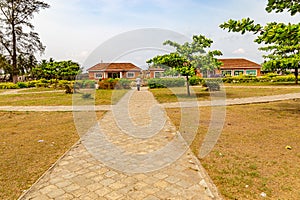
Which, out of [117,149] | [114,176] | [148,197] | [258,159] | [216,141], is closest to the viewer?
[148,197]

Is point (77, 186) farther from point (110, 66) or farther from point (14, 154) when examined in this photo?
point (110, 66)

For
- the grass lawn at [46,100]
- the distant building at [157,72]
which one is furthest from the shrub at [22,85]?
the distant building at [157,72]

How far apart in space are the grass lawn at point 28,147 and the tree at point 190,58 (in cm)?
809

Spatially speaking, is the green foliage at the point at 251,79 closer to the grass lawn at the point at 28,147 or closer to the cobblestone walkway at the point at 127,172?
the grass lawn at the point at 28,147

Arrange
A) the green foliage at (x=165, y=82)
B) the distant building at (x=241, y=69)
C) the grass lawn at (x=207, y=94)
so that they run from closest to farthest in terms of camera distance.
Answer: the grass lawn at (x=207, y=94) < the green foliage at (x=165, y=82) < the distant building at (x=241, y=69)

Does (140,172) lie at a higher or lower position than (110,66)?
lower

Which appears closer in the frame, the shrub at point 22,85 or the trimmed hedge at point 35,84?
the trimmed hedge at point 35,84

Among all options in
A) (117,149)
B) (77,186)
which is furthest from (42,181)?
(117,149)

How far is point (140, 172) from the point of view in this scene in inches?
165

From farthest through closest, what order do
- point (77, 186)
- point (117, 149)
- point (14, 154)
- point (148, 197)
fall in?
1. point (117, 149)
2. point (14, 154)
3. point (77, 186)
4. point (148, 197)

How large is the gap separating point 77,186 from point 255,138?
475 cm

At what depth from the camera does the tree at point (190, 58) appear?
1536 centimetres

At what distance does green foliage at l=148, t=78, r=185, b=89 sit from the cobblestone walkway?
73.1 ft

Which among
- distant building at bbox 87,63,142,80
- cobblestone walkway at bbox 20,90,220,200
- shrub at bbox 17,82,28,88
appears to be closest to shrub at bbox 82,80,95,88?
shrub at bbox 17,82,28,88
